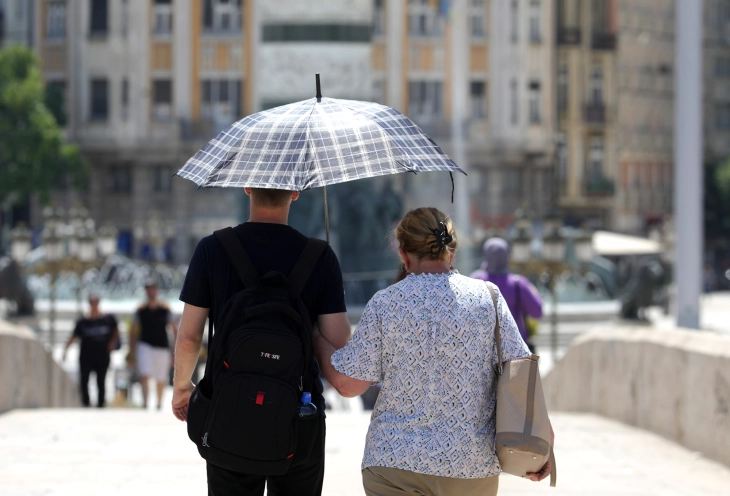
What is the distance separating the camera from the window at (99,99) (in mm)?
57938

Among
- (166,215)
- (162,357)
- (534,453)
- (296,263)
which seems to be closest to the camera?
(534,453)

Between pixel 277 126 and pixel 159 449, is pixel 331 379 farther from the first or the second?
pixel 159 449

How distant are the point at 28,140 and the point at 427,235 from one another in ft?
166

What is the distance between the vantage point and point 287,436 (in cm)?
452

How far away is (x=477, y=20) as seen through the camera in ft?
193

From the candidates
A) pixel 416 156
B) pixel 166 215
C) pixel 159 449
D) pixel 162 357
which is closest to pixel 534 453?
pixel 416 156

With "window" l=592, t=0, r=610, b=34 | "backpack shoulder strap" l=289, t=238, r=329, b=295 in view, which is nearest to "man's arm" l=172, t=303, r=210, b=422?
"backpack shoulder strap" l=289, t=238, r=329, b=295

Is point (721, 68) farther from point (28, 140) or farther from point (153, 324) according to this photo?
point (153, 324)

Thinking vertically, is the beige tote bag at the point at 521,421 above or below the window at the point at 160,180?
below

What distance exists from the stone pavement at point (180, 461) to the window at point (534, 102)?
48.8 metres

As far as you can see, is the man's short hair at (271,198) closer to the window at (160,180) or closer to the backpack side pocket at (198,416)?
the backpack side pocket at (198,416)

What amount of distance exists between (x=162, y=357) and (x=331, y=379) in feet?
37.1

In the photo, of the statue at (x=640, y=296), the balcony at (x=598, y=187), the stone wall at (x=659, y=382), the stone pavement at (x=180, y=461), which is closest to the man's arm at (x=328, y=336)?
the stone pavement at (x=180, y=461)

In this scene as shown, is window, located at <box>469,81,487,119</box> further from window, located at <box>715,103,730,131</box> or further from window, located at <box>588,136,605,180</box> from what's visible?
window, located at <box>715,103,730,131</box>
